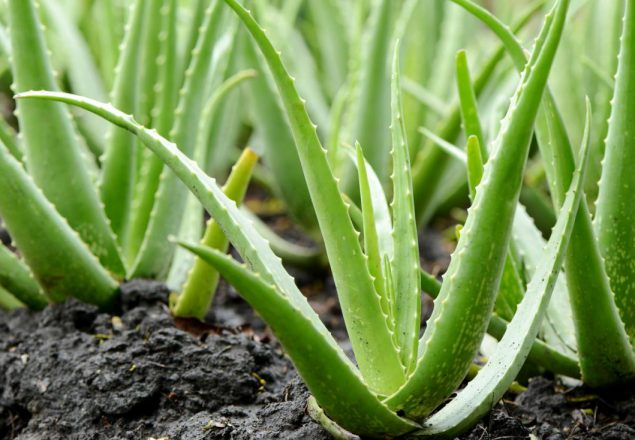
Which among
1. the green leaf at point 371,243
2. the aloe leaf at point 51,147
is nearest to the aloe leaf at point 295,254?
the aloe leaf at point 51,147

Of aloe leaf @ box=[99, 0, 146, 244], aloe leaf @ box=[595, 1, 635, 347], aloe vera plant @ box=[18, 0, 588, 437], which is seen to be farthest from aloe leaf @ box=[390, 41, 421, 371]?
aloe leaf @ box=[99, 0, 146, 244]

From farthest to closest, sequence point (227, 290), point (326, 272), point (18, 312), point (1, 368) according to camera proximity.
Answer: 1. point (326, 272)
2. point (227, 290)
3. point (18, 312)
4. point (1, 368)

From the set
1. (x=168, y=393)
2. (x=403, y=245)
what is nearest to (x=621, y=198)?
(x=403, y=245)

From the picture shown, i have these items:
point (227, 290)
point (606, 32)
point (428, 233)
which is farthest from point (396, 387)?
point (606, 32)

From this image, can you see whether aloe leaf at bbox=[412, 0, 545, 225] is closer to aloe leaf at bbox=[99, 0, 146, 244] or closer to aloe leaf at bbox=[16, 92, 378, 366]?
aloe leaf at bbox=[99, 0, 146, 244]

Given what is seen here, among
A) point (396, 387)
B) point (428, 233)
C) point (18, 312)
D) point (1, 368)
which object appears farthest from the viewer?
point (428, 233)

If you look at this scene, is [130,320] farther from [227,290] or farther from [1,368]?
[227,290]

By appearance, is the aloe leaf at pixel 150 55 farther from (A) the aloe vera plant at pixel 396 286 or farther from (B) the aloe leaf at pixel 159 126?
(A) the aloe vera plant at pixel 396 286
